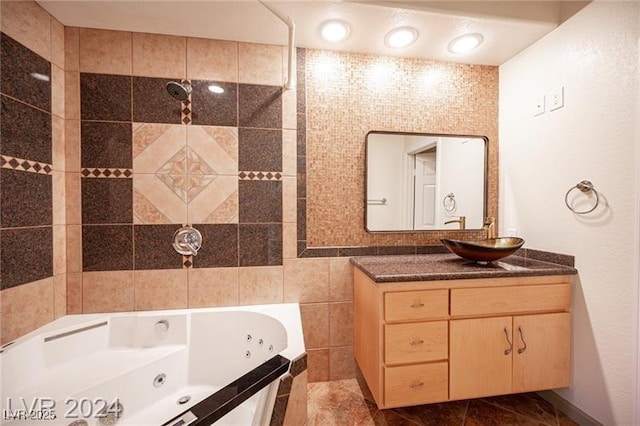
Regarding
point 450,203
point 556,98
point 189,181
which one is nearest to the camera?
point 556,98

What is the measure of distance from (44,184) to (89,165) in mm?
231

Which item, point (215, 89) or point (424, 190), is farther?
point (424, 190)

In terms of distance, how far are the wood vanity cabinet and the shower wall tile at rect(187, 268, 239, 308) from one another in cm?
89

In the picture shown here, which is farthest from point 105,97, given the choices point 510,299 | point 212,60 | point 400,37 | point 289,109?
point 510,299

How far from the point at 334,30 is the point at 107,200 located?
1741 mm

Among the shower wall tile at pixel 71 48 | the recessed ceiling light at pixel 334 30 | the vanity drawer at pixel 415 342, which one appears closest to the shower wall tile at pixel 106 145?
the shower wall tile at pixel 71 48

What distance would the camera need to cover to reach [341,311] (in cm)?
178

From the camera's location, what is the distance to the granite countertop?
1.32m

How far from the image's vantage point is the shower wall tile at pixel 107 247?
1562 mm

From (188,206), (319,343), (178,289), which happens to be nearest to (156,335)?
(178,289)

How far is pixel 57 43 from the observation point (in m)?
1.48

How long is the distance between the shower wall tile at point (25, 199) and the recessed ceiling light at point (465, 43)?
2.57 m

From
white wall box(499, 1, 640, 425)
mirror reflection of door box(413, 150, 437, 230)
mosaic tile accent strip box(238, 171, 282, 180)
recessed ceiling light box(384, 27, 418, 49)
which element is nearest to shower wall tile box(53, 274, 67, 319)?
mosaic tile accent strip box(238, 171, 282, 180)

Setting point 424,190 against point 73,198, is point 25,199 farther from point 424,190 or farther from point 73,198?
point 424,190
